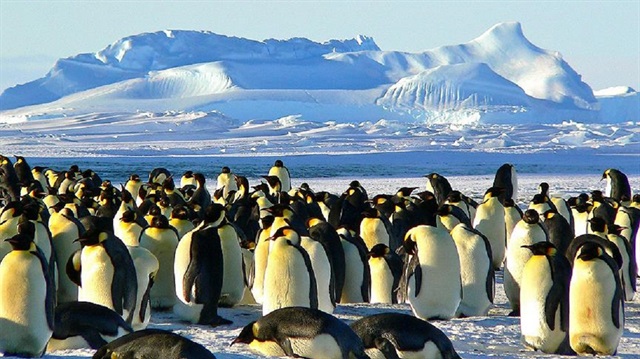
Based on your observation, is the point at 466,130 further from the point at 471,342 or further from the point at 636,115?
the point at 471,342

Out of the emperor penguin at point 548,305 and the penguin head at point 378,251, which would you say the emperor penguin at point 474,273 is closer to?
the penguin head at point 378,251

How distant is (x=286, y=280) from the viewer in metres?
5.96

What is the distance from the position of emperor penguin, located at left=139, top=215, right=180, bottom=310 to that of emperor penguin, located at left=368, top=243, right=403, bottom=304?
1510 millimetres

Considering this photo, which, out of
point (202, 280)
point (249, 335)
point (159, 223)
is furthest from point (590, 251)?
point (159, 223)

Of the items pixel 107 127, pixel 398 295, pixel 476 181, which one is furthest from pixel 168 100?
pixel 398 295

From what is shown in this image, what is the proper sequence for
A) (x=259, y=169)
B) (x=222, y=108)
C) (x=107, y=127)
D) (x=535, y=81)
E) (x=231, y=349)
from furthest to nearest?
(x=535, y=81)
(x=222, y=108)
(x=107, y=127)
(x=259, y=169)
(x=231, y=349)

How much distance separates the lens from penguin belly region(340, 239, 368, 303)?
7.41 m

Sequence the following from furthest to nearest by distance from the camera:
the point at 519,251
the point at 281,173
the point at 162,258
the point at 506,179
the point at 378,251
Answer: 1. the point at 281,173
2. the point at 506,179
3. the point at 378,251
4. the point at 519,251
5. the point at 162,258

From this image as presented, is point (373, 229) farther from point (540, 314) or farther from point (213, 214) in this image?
point (540, 314)

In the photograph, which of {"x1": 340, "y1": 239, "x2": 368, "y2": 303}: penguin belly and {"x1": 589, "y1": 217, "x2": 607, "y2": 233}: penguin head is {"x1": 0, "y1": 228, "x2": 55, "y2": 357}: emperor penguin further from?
{"x1": 589, "y1": 217, "x2": 607, "y2": 233}: penguin head

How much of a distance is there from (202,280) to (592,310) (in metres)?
2.31

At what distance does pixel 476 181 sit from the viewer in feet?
71.4

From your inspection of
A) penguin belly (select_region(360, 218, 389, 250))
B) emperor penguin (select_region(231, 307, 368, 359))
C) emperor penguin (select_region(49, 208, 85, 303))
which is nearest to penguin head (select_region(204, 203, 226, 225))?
emperor penguin (select_region(49, 208, 85, 303))

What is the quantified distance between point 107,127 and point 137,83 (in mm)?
35440
